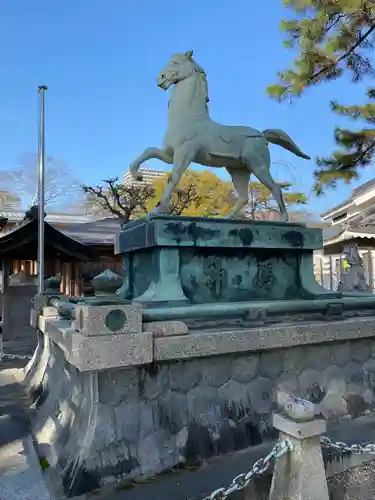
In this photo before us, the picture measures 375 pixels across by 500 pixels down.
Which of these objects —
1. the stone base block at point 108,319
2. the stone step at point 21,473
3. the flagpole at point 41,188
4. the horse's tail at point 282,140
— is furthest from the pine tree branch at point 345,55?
the stone step at point 21,473

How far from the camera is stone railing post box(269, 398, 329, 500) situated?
7.93ft

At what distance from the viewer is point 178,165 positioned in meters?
4.58

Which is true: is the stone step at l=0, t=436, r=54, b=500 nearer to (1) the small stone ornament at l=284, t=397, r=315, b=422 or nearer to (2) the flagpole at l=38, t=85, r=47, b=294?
(1) the small stone ornament at l=284, t=397, r=315, b=422

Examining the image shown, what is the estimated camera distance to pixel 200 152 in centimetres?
472

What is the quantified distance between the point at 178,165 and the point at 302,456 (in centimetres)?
322

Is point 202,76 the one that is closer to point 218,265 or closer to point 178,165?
point 178,165

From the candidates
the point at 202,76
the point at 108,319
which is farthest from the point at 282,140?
the point at 108,319

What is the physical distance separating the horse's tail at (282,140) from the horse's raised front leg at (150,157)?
1.39m

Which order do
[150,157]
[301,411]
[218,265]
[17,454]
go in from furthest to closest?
[150,157], [218,265], [17,454], [301,411]

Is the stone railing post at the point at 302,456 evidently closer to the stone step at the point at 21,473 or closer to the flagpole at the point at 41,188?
the stone step at the point at 21,473

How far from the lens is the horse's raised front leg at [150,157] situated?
4875 mm

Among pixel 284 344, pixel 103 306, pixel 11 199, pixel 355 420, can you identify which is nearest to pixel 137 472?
pixel 103 306

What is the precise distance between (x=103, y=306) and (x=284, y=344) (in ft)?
5.89

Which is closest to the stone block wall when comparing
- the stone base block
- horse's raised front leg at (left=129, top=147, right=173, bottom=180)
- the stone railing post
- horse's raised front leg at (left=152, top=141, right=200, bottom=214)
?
the stone base block
